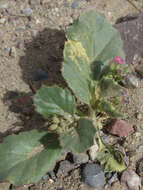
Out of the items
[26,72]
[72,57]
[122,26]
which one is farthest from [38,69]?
[122,26]

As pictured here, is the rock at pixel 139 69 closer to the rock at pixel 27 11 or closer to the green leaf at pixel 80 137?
the green leaf at pixel 80 137

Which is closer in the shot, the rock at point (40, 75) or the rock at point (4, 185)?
the rock at point (4, 185)

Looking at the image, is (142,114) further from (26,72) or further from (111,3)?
(111,3)

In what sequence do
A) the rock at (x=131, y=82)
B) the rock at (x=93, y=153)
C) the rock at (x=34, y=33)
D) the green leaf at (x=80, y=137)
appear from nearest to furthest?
the green leaf at (x=80, y=137) < the rock at (x=93, y=153) < the rock at (x=131, y=82) < the rock at (x=34, y=33)

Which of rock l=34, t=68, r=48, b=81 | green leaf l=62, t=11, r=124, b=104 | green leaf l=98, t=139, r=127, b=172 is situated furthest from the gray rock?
green leaf l=98, t=139, r=127, b=172

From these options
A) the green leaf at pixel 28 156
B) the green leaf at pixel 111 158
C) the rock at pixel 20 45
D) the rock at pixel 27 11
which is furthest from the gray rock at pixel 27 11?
the green leaf at pixel 111 158

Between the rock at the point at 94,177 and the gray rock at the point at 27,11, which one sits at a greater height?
the gray rock at the point at 27,11
